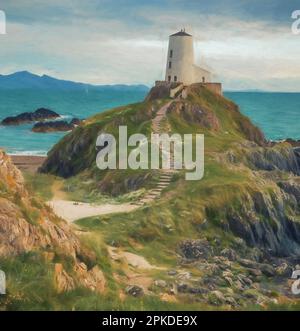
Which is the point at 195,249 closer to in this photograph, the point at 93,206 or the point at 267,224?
the point at 267,224

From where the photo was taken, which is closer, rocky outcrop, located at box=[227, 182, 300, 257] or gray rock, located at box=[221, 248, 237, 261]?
gray rock, located at box=[221, 248, 237, 261]

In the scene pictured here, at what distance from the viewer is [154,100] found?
5144cm

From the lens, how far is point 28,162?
209 feet

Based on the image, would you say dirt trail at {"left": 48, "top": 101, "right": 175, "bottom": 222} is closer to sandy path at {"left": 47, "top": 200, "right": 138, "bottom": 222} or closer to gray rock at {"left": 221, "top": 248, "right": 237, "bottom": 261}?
sandy path at {"left": 47, "top": 200, "right": 138, "bottom": 222}

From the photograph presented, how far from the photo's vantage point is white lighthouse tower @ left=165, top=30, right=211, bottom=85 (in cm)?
5588

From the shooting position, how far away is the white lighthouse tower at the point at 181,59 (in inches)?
2200

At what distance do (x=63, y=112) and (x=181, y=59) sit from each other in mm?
74773

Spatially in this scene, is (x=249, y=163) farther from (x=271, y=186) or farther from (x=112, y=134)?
(x=112, y=134)

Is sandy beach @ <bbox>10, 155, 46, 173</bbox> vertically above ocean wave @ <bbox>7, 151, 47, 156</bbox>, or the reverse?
ocean wave @ <bbox>7, 151, 47, 156</bbox>

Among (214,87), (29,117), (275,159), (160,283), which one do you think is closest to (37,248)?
(160,283)

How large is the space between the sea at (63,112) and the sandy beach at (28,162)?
3.87 meters

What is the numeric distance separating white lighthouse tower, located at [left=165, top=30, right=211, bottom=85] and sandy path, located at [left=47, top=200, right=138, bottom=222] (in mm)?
23841

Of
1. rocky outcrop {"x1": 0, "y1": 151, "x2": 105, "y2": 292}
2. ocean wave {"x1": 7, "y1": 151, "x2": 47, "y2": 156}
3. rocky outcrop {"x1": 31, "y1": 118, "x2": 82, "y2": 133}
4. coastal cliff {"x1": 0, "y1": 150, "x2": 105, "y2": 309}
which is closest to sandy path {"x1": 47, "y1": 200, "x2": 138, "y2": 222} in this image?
rocky outcrop {"x1": 0, "y1": 151, "x2": 105, "y2": 292}

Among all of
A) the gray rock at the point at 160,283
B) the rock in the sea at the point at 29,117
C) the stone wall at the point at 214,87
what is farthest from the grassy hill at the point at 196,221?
the rock in the sea at the point at 29,117
